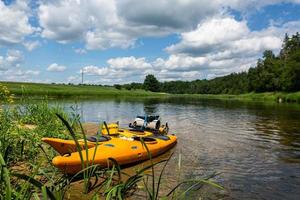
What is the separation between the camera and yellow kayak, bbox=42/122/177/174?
24.1 ft

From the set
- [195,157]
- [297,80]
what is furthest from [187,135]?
[297,80]

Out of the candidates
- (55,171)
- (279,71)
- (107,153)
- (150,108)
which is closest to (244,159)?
(107,153)

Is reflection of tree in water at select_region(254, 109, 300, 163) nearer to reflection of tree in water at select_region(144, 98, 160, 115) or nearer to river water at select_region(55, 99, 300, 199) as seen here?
river water at select_region(55, 99, 300, 199)

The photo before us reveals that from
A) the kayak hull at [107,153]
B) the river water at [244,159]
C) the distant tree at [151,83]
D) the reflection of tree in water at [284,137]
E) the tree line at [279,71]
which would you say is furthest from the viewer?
the distant tree at [151,83]

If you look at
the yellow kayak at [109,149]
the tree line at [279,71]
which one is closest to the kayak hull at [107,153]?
the yellow kayak at [109,149]

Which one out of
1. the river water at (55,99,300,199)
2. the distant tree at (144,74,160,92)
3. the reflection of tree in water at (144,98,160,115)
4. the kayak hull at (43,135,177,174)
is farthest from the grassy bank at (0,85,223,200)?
the distant tree at (144,74,160,92)

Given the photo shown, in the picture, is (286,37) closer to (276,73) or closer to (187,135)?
(276,73)

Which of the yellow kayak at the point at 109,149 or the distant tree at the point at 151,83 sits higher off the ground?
the distant tree at the point at 151,83

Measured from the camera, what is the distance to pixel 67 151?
26.5 feet

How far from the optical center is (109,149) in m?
9.21

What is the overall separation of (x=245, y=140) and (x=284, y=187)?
7447 mm

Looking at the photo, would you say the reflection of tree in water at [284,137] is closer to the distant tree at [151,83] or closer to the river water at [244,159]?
the river water at [244,159]

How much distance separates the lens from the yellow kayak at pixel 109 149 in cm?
734

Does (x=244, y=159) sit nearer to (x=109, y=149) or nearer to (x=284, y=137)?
(x=109, y=149)
